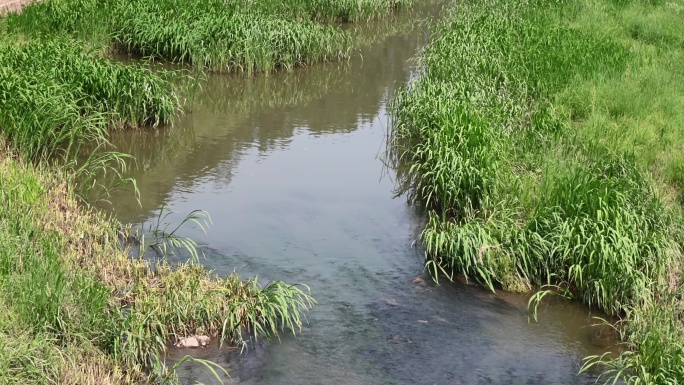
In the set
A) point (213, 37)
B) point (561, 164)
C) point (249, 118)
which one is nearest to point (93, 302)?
point (561, 164)

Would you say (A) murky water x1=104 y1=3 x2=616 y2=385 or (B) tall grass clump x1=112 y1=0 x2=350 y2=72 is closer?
(A) murky water x1=104 y1=3 x2=616 y2=385

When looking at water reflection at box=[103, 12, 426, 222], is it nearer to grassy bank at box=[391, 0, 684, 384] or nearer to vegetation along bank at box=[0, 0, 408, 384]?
vegetation along bank at box=[0, 0, 408, 384]

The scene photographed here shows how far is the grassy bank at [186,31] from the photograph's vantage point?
15.6 meters

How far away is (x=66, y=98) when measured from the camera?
11469 mm

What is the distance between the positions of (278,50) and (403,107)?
14.5 ft

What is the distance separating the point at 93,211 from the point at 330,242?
2735mm

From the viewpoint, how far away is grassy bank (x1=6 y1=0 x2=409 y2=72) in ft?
51.3

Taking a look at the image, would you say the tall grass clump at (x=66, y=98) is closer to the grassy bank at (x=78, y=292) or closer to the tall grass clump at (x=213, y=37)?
the grassy bank at (x=78, y=292)

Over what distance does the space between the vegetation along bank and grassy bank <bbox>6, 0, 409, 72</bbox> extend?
0.10 feet

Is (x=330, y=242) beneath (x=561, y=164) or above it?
beneath

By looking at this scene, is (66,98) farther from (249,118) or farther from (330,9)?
(330,9)

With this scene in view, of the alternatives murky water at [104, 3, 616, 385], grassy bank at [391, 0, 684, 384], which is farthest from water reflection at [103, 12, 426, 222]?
grassy bank at [391, 0, 684, 384]

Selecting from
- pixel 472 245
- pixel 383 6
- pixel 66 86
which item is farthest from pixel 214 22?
A: pixel 472 245

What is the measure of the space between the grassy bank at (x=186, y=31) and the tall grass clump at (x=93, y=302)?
23.9ft
